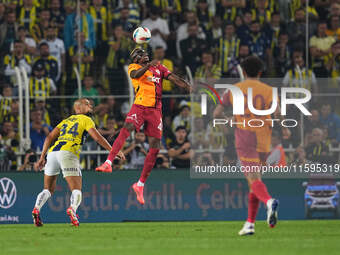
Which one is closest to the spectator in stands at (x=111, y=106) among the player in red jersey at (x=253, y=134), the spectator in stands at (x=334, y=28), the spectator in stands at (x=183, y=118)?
the spectator in stands at (x=183, y=118)

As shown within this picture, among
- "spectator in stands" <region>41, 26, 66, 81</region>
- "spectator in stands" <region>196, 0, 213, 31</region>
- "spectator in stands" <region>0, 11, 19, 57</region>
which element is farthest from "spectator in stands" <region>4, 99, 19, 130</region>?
"spectator in stands" <region>196, 0, 213, 31</region>

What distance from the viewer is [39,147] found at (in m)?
17.2

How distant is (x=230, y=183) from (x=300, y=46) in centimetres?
435

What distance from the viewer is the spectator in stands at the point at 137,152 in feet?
56.5

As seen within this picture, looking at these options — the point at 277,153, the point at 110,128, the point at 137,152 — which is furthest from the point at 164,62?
the point at 277,153

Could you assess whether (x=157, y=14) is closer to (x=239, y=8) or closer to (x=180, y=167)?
(x=239, y=8)

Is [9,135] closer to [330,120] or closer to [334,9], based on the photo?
[330,120]

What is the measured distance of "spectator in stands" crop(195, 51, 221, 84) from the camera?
1852 centimetres

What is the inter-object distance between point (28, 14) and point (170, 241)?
11.3 metres

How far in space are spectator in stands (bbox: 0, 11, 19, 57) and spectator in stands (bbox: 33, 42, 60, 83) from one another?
1.01 m

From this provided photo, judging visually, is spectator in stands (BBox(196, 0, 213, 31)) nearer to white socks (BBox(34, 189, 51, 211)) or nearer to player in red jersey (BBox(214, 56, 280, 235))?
white socks (BBox(34, 189, 51, 211))

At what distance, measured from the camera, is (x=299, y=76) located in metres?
17.9

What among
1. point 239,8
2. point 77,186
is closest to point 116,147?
point 77,186

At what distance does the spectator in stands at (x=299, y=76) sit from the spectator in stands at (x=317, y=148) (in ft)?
3.21
